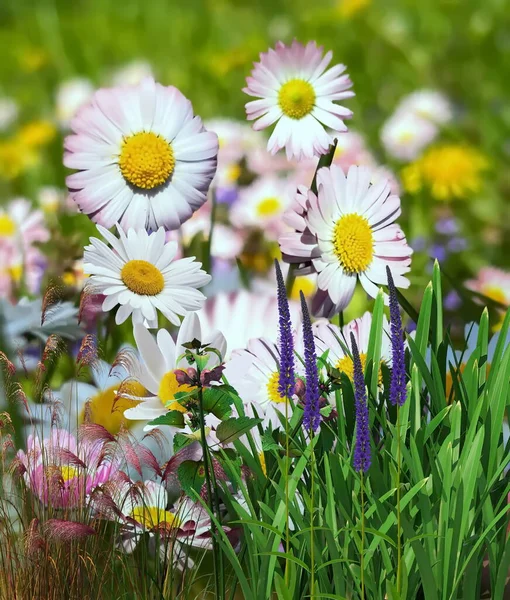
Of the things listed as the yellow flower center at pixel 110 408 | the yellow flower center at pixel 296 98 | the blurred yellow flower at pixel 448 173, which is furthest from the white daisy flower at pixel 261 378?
the blurred yellow flower at pixel 448 173

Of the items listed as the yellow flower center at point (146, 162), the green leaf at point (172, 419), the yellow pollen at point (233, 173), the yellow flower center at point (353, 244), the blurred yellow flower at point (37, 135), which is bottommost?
the green leaf at point (172, 419)

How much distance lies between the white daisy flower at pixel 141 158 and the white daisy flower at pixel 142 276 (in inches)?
2.3

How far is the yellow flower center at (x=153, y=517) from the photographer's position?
0.78 m

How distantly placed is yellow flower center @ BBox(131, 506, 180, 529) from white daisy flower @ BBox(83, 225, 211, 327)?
0.55 feet

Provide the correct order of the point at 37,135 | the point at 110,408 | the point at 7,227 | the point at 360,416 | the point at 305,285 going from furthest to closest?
the point at 37,135
the point at 7,227
the point at 305,285
the point at 110,408
the point at 360,416

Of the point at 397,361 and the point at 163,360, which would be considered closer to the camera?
the point at 397,361

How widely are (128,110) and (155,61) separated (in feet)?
7.79

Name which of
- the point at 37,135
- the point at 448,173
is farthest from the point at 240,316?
the point at 37,135

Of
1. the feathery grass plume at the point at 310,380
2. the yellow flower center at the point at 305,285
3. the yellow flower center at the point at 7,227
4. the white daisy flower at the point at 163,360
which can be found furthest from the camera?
the yellow flower center at the point at 7,227

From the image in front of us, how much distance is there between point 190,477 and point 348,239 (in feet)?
0.95

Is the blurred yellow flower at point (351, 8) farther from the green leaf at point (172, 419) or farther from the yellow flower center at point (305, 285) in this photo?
the green leaf at point (172, 419)

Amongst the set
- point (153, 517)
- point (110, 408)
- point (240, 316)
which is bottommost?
point (153, 517)

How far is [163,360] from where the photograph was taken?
0.92 m

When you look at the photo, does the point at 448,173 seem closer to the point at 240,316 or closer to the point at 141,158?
the point at 240,316
